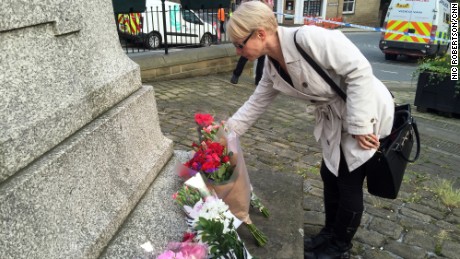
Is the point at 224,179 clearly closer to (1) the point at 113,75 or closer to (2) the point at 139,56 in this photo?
(1) the point at 113,75

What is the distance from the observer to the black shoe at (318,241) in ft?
7.90

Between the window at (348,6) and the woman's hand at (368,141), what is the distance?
102ft

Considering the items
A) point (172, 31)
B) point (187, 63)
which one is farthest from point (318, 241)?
point (172, 31)

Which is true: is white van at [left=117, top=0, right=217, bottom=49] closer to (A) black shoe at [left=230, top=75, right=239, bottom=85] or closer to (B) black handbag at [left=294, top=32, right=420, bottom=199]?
(A) black shoe at [left=230, top=75, right=239, bottom=85]

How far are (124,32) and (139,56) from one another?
107 cm

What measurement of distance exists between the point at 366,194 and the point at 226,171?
1911 millimetres

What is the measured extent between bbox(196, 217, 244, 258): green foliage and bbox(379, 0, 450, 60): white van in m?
13.9

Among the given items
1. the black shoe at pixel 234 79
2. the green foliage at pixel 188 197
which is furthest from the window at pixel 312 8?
the green foliage at pixel 188 197

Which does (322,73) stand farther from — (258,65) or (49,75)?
(258,65)

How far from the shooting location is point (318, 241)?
2443 mm

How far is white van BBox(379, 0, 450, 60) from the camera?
44.6ft

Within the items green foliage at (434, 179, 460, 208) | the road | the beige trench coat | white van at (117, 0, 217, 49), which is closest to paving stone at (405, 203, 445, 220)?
green foliage at (434, 179, 460, 208)

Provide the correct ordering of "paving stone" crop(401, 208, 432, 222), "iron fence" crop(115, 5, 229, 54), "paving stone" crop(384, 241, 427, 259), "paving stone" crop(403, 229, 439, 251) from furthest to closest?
"iron fence" crop(115, 5, 229, 54)
"paving stone" crop(401, 208, 432, 222)
"paving stone" crop(403, 229, 439, 251)
"paving stone" crop(384, 241, 427, 259)

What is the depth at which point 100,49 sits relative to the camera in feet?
6.23
